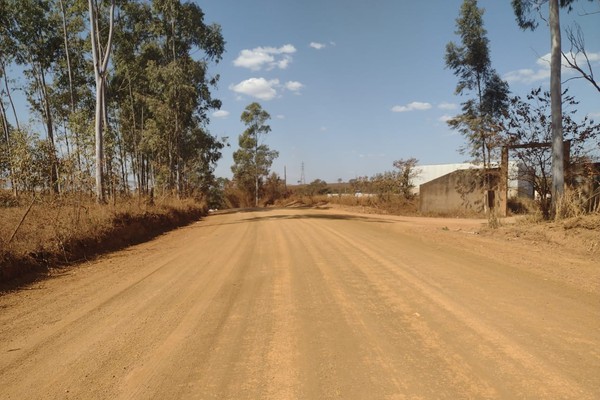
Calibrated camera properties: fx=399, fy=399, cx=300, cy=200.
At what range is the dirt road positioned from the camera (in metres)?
3.27

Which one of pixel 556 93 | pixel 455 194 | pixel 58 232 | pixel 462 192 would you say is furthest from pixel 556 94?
pixel 58 232

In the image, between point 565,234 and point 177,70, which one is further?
point 177,70

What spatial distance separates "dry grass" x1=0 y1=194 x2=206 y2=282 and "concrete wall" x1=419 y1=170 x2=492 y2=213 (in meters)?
19.0

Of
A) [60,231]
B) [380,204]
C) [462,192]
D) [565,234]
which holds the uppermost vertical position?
[462,192]

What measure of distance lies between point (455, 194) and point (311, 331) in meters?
24.5

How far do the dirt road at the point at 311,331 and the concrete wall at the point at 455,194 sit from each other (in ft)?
59.9

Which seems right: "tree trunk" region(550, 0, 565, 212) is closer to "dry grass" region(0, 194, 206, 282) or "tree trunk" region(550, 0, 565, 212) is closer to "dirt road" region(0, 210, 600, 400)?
"dirt road" region(0, 210, 600, 400)

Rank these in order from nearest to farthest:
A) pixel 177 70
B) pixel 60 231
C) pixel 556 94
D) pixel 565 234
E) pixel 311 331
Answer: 1. pixel 311 331
2. pixel 60 231
3. pixel 565 234
4. pixel 556 94
5. pixel 177 70

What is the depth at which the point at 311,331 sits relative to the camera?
439 centimetres

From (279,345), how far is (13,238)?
7248 mm

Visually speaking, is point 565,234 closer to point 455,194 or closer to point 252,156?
point 455,194

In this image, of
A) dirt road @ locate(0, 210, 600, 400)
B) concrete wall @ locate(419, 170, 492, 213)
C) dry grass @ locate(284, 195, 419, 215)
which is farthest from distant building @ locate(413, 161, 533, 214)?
dirt road @ locate(0, 210, 600, 400)

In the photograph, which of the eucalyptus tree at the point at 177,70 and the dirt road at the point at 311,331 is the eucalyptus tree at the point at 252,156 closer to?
the eucalyptus tree at the point at 177,70

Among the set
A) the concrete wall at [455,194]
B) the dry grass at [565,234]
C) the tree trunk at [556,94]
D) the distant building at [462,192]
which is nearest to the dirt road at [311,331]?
the dry grass at [565,234]
